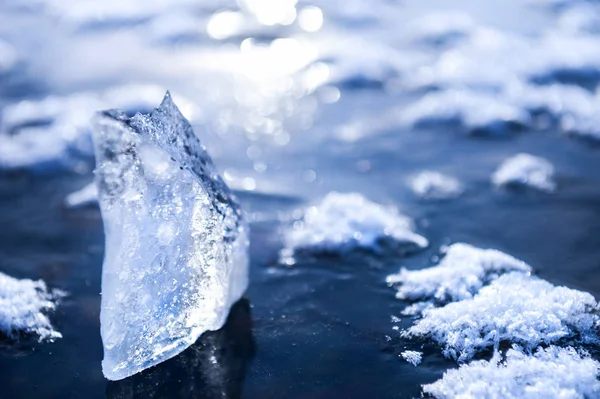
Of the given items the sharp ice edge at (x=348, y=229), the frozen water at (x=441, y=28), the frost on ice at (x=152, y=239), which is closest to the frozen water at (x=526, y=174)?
the sharp ice edge at (x=348, y=229)

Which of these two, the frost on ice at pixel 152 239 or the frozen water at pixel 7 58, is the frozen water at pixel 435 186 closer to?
the frost on ice at pixel 152 239

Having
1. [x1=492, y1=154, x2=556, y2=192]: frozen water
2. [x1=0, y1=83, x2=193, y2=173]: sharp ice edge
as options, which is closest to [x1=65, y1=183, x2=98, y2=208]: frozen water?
[x1=0, y1=83, x2=193, y2=173]: sharp ice edge

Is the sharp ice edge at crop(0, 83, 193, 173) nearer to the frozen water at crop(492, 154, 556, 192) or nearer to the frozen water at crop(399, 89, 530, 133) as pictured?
the frozen water at crop(399, 89, 530, 133)

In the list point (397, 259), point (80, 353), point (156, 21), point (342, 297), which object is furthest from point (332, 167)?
point (156, 21)

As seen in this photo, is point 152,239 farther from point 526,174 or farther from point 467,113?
point 467,113

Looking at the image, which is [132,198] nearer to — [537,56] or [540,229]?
[540,229]

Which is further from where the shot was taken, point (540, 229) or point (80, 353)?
point (540, 229)
